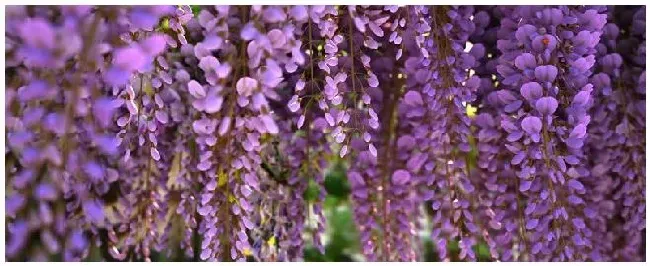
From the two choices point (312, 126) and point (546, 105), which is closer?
point (546, 105)

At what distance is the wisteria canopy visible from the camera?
23.4 inches

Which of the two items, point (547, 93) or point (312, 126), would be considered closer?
point (547, 93)

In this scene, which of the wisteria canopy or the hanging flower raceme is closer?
the wisteria canopy

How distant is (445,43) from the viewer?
0.92 meters

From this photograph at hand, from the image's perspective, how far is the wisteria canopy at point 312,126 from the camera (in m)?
0.59

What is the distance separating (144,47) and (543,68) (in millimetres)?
458

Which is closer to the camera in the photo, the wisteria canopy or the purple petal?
the wisteria canopy

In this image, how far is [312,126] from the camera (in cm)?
112

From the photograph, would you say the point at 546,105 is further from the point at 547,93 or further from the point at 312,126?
the point at 312,126

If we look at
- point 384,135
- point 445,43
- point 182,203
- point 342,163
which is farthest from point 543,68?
point 342,163

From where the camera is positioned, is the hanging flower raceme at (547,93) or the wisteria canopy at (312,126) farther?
the hanging flower raceme at (547,93)

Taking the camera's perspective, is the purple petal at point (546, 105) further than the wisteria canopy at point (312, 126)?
Yes

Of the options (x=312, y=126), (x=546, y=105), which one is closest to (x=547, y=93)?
(x=546, y=105)

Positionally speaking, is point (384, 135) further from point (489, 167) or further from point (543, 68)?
point (543, 68)
